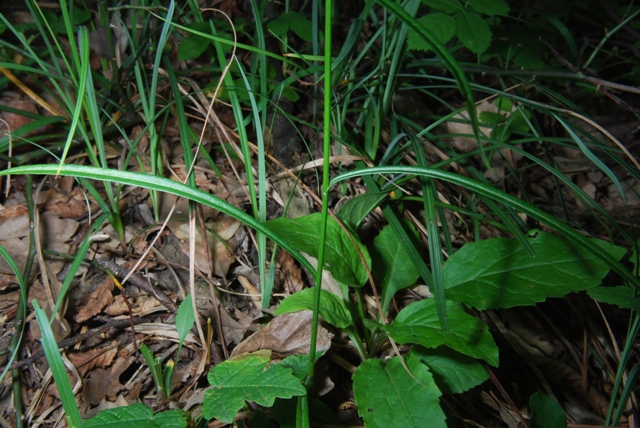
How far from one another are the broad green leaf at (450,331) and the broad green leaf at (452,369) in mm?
78

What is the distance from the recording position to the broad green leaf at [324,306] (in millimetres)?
1070

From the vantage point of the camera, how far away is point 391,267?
127 centimetres

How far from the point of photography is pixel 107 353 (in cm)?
116

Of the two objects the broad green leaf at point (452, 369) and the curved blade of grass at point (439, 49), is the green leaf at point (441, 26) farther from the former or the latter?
the broad green leaf at point (452, 369)

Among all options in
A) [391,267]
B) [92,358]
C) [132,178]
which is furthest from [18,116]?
[391,267]

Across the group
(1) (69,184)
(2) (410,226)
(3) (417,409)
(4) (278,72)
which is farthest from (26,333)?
(4) (278,72)

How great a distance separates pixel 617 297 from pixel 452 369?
0.50m

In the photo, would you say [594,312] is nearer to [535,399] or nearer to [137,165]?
[535,399]

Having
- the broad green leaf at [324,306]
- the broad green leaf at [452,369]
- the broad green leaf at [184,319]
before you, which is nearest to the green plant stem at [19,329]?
the broad green leaf at [184,319]

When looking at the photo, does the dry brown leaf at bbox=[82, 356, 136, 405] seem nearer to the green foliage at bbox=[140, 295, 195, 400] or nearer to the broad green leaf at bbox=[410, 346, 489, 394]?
the green foliage at bbox=[140, 295, 195, 400]

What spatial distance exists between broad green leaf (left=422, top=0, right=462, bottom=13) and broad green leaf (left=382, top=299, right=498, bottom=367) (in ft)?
2.90

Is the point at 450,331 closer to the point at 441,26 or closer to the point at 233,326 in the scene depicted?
the point at 233,326

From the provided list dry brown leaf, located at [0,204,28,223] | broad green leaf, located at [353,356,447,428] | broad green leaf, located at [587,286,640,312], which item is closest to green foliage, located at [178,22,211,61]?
dry brown leaf, located at [0,204,28,223]

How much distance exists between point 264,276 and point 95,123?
656 millimetres
